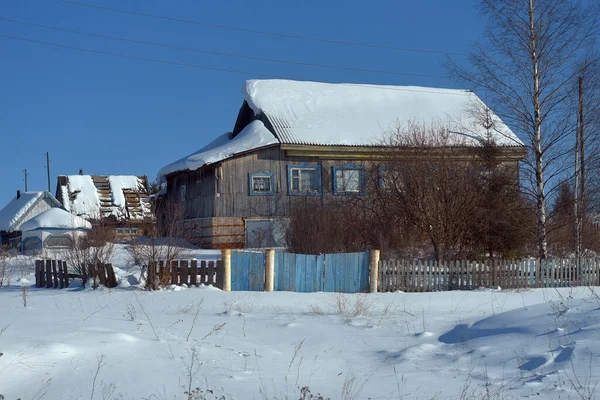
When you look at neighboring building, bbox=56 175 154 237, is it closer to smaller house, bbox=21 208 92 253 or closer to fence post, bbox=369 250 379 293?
smaller house, bbox=21 208 92 253

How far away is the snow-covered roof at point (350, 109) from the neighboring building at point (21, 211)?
1753cm

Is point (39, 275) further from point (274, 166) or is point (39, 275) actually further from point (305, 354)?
point (274, 166)

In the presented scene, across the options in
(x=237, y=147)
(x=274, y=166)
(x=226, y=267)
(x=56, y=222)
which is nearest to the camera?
(x=226, y=267)

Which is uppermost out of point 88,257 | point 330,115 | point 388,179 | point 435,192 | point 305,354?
point 330,115

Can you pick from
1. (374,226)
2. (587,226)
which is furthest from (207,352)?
(587,226)

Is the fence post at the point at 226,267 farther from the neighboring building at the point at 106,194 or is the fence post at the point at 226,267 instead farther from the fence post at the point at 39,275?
the neighboring building at the point at 106,194

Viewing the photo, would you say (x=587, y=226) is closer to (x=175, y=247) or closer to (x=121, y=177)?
(x=175, y=247)

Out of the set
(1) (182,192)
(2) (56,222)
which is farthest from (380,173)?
(2) (56,222)

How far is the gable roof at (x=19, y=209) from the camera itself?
1684 inches

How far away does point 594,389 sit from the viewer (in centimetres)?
634

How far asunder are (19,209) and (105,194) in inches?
247

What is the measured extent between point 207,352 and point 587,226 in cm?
2145

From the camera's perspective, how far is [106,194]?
48.1 metres

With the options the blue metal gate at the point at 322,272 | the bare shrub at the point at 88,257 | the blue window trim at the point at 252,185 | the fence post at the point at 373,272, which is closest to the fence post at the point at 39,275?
the bare shrub at the point at 88,257
